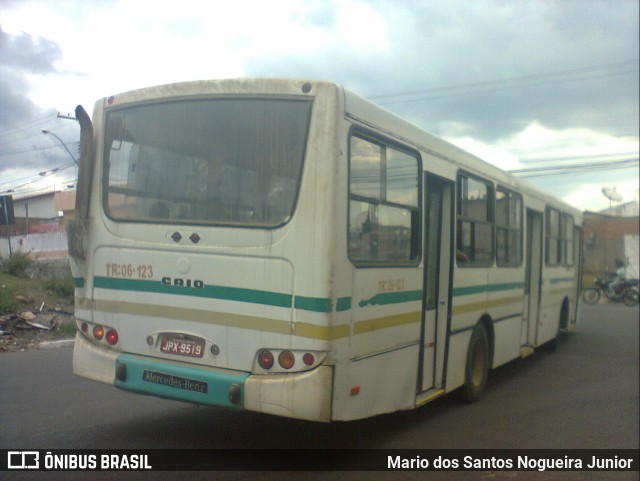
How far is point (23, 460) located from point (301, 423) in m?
2.68

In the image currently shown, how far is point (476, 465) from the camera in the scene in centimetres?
605

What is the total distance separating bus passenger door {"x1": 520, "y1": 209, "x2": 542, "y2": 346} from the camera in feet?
36.0

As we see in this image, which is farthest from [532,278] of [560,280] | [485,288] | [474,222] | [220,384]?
A: [220,384]

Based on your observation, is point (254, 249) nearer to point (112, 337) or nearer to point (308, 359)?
point (308, 359)

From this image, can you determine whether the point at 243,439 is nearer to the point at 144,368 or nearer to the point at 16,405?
the point at 144,368

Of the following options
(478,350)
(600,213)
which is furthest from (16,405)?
(600,213)

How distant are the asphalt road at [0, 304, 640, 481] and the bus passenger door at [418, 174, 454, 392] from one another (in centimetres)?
68

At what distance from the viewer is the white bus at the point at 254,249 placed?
5.14 m

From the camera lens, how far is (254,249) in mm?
5281

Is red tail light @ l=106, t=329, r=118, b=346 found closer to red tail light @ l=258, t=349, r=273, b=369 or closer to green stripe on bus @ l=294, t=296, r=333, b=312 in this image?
red tail light @ l=258, t=349, r=273, b=369

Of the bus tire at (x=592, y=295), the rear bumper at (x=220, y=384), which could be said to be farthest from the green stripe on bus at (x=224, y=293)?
the bus tire at (x=592, y=295)

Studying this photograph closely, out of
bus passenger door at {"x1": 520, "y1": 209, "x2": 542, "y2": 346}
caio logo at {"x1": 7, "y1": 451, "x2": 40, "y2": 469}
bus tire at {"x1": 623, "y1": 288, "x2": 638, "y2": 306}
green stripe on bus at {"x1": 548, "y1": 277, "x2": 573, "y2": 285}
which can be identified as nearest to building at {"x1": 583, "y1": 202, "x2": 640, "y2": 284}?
bus tire at {"x1": 623, "y1": 288, "x2": 638, "y2": 306}

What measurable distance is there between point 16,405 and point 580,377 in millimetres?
8065

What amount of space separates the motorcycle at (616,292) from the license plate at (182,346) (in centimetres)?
2397
